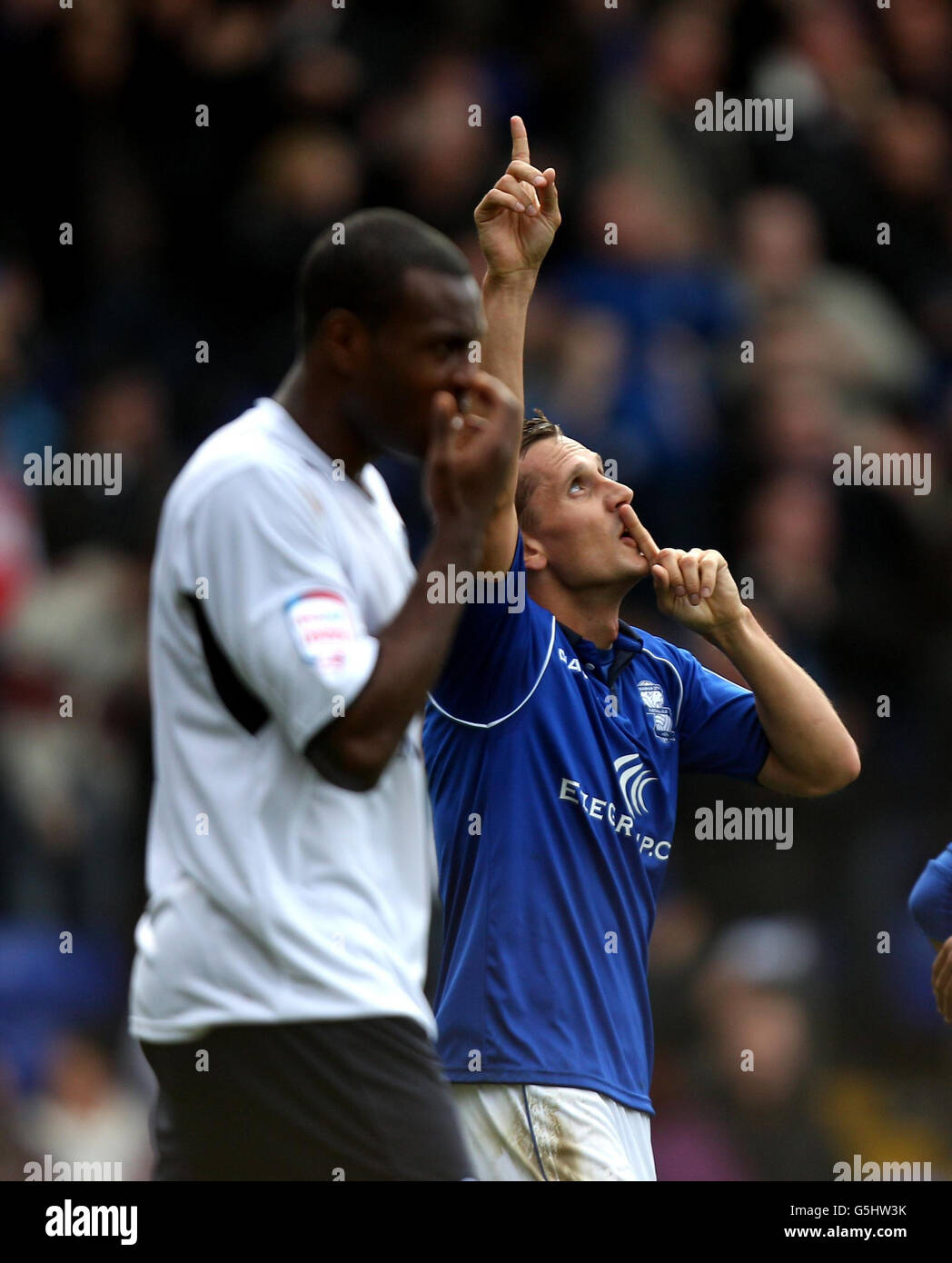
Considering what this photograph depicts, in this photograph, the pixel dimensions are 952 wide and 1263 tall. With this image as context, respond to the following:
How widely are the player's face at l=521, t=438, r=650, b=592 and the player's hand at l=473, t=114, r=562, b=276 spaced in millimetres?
597

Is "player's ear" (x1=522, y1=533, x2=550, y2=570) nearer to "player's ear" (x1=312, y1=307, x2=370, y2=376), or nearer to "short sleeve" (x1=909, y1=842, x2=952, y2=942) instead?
"short sleeve" (x1=909, y1=842, x2=952, y2=942)

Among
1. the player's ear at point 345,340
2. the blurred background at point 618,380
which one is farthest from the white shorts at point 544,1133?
the blurred background at point 618,380

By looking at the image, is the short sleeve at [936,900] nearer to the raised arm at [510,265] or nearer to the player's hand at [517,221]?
the raised arm at [510,265]

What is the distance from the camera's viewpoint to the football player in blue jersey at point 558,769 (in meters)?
3.92

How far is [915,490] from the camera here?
26.7 feet

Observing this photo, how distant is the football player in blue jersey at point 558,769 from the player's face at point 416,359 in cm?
70

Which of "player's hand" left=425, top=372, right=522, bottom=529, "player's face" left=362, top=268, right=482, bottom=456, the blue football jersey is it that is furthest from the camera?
the blue football jersey

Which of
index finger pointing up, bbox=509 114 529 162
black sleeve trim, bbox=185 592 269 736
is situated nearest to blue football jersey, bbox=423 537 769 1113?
index finger pointing up, bbox=509 114 529 162

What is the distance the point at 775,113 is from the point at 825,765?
5250mm

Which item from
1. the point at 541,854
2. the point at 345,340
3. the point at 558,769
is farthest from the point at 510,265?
the point at 541,854

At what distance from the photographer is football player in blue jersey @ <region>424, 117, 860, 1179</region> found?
392 centimetres

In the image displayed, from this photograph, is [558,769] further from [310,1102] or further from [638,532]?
[310,1102]

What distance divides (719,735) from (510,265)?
4.03 ft

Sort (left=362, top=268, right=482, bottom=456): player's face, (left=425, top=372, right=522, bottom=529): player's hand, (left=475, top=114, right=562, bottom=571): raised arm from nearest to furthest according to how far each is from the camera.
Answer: (left=425, top=372, right=522, bottom=529): player's hand < (left=362, top=268, right=482, bottom=456): player's face < (left=475, top=114, right=562, bottom=571): raised arm
